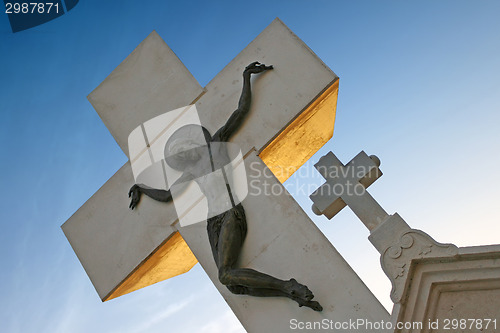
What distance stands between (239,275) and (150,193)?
1.52m

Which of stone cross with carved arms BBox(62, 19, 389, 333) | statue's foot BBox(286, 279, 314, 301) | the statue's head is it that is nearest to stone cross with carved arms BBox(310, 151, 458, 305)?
stone cross with carved arms BBox(62, 19, 389, 333)

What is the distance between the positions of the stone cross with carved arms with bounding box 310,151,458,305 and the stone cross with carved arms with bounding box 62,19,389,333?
29cm

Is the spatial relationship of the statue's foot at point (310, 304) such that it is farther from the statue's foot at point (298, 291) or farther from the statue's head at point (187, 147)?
the statue's head at point (187, 147)

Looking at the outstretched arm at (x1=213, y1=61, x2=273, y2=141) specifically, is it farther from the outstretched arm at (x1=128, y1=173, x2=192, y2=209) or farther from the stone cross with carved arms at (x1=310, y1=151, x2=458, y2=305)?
the stone cross with carved arms at (x1=310, y1=151, x2=458, y2=305)

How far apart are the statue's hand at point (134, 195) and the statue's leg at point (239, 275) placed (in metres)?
1.13

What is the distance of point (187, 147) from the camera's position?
4.97 metres

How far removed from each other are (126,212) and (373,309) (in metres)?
2.67

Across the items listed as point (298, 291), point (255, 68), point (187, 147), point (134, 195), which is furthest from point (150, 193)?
point (298, 291)

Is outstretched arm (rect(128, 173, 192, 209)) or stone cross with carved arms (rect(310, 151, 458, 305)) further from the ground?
outstretched arm (rect(128, 173, 192, 209))

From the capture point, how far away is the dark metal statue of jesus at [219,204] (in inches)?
156

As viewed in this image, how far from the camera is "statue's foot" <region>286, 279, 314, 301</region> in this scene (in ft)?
12.3

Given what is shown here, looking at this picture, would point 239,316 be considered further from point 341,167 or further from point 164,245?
point 341,167

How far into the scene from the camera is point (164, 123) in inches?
215

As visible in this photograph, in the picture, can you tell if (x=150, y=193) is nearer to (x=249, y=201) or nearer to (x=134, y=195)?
(x=134, y=195)
